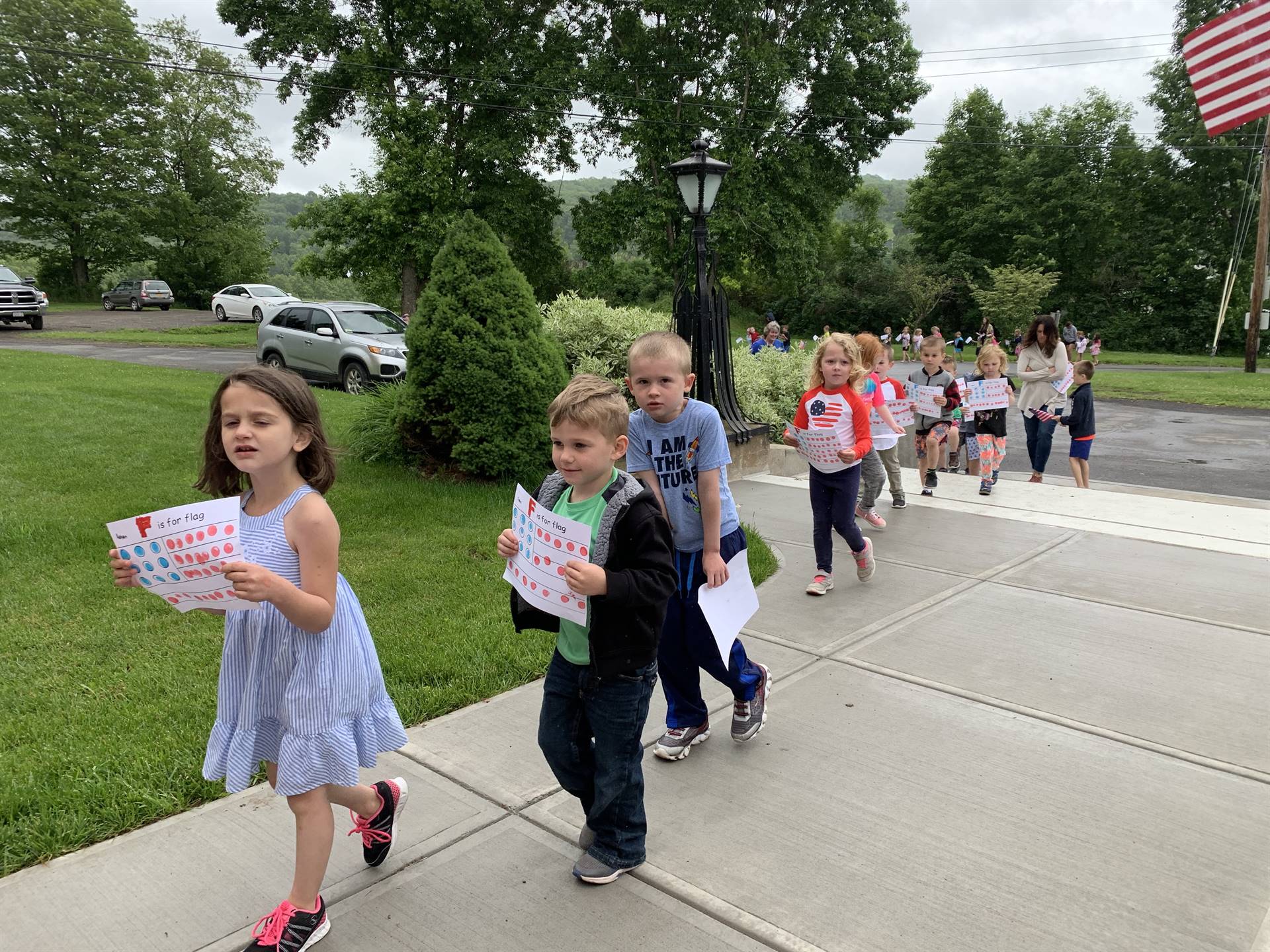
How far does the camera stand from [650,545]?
2398mm

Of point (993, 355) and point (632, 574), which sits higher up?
point (993, 355)

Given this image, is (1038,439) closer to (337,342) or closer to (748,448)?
(748,448)

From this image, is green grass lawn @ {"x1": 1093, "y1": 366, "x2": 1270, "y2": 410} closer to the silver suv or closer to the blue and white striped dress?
the silver suv

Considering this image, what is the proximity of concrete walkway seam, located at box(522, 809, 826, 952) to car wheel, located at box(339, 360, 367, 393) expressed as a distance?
41.5ft

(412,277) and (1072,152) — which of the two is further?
(1072,152)

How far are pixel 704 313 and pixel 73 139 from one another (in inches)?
1772

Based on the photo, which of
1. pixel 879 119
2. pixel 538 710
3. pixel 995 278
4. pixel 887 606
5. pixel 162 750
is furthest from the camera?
pixel 995 278

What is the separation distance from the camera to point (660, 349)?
292cm

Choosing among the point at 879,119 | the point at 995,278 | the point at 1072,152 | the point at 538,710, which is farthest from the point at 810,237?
the point at 538,710

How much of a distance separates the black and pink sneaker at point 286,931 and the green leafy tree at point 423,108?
27.0 metres

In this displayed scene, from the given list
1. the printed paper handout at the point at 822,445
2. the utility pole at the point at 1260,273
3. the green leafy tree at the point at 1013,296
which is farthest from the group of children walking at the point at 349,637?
the green leafy tree at the point at 1013,296

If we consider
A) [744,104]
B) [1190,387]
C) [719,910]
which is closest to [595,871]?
[719,910]

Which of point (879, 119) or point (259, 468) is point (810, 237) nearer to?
point (879, 119)

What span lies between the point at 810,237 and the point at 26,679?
32192 mm
